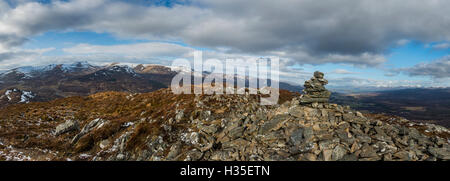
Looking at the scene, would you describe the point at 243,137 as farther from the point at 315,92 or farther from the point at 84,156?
the point at 84,156

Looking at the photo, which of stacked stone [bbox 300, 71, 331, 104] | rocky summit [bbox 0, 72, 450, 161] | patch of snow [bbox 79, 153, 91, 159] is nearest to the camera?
rocky summit [bbox 0, 72, 450, 161]

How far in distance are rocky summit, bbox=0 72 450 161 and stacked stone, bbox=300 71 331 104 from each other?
0.10 meters

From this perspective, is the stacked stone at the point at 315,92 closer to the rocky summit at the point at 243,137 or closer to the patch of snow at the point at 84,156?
the rocky summit at the point at 243,137

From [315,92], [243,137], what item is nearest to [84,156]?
[243,137]

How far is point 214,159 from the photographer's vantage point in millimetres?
16594

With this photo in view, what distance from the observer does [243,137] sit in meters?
19.2

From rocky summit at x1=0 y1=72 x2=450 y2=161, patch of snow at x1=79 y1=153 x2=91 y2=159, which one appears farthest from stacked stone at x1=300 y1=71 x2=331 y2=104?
patch of snow at x1=79 y1=153 x2=91 y2=159

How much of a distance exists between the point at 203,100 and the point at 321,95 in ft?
57.8

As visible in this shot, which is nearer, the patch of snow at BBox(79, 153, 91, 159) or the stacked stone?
the patch of snow at BBox(79, 153, 91, 159)

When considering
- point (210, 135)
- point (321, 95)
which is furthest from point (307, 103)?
point (210, 135)

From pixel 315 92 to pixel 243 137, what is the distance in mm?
Answer: 9496

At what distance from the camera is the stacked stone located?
68.2 ft

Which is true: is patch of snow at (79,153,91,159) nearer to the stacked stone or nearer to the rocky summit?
the rocky summit

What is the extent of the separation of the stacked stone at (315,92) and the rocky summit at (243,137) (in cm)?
10
